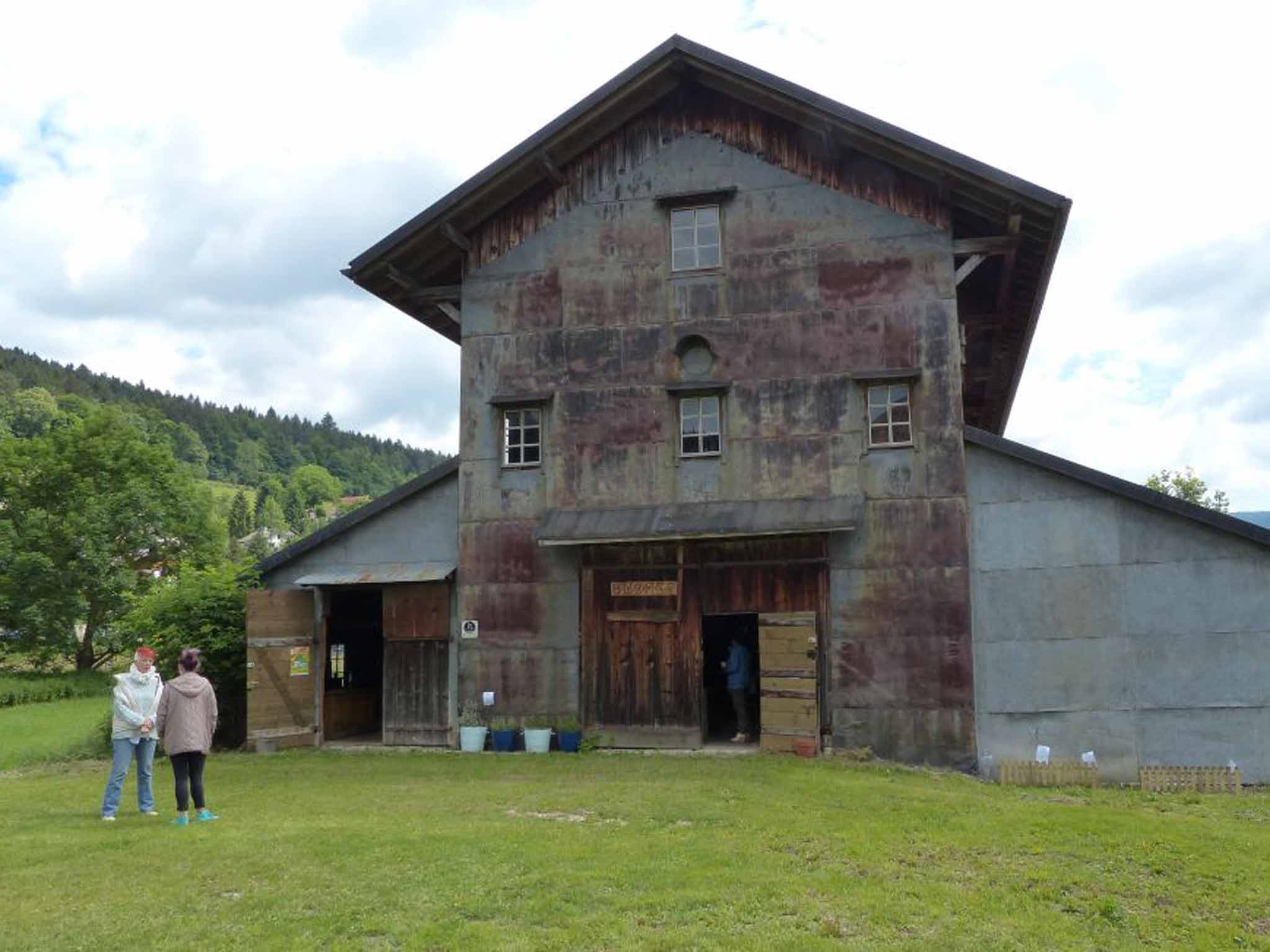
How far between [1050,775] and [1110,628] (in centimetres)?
220

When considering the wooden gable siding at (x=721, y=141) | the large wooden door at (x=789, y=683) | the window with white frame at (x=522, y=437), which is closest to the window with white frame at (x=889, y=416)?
the wooden gable siding at (x=721, y=141)

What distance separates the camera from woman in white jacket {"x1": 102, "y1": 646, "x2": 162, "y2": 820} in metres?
11.0

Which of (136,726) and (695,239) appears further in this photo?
(695,239)

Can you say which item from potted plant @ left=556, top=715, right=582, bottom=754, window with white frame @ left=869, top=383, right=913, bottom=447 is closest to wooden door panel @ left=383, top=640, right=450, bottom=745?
potted plant @ left=556, top=715, right=582, bottom=754

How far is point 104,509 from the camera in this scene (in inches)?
1671

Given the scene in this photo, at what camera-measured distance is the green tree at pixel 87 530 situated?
135 ft

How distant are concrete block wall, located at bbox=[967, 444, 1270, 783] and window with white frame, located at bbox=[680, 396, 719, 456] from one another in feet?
12.6

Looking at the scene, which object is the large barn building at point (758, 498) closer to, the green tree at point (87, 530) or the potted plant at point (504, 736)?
the potted plant at point (504, 736)

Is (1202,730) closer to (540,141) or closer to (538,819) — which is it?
(538,819)

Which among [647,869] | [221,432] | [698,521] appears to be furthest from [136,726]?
[221,432]

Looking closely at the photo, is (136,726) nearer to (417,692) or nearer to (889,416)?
(417,692)

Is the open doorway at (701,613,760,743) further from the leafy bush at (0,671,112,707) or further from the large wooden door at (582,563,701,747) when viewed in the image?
the leafy bush at (0,671,112,707)

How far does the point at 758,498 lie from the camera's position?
16250mm

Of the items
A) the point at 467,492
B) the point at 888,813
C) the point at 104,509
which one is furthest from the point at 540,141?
the point at 104,509
